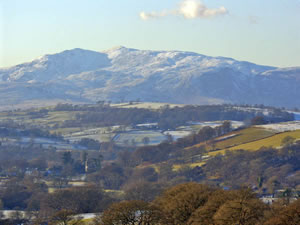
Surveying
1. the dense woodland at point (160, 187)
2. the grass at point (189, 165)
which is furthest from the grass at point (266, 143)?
the grass at point (189, 165)

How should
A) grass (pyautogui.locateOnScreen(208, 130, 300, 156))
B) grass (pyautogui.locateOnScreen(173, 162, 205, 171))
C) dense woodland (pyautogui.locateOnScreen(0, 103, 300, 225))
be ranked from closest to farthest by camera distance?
dense woodland (pyautogui.locateOnScreen(0, 103, 300, 225))
grass (pyautogui.locateOnScreen(173, 162, 205, 171))
grass (pyautogui.locateOnScreen(208, 130, 300, 156))

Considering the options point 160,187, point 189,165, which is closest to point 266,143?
point 189,165

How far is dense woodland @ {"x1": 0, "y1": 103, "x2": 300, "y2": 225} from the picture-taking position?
227ft

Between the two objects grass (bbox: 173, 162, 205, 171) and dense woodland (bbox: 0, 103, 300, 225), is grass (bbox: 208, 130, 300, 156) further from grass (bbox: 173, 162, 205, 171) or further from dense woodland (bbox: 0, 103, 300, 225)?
grass (bbox: 173, 162, 205, 171)

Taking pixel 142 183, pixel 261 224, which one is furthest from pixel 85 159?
pixel 261 224

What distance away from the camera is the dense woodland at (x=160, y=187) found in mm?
69188

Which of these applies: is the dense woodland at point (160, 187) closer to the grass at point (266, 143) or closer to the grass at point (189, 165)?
the grass at point (189, 165)

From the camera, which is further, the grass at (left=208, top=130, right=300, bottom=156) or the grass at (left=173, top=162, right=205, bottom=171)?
the grass at (left=208, top=130, right=300, bottom=156)

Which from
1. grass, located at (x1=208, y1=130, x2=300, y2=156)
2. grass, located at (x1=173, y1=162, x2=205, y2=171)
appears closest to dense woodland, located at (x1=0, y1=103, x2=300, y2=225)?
grass, located at (x1=173, y1=162, x2=205, y2=171)

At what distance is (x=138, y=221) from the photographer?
73188 mm

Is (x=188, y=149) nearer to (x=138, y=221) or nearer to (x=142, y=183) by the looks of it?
(x=142, y=183)

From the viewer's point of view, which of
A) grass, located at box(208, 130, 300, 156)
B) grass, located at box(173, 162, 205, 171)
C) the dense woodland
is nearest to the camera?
the dense woodland

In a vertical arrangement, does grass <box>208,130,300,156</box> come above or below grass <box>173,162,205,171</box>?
above

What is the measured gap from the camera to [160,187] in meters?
133
